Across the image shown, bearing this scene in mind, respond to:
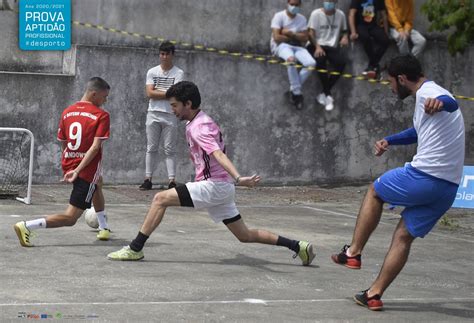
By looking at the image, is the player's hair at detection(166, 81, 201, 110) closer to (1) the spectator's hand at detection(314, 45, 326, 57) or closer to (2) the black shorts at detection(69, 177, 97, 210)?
(2) the black shorts at detection(69, 177, 97, 210)

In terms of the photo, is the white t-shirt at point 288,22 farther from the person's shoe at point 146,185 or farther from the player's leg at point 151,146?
the person's shoe at point 146,185

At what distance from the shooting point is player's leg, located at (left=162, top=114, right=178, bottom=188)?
1600 centimetres

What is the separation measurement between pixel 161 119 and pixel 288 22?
8.56 ft

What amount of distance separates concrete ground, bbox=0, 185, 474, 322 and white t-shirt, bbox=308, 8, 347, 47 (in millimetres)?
4109

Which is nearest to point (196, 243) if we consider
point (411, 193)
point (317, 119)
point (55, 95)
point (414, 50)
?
point (411, 193)

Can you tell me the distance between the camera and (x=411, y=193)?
8.59 metres

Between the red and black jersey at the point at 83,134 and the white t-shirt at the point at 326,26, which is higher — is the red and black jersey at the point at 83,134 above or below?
below

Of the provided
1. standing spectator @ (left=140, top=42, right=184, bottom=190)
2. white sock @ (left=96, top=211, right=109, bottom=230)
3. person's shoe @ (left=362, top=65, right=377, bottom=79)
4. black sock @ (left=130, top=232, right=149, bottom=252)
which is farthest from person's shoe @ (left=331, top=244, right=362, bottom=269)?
person's shoe @ (left=362, top=65, right=377, bottom=79)

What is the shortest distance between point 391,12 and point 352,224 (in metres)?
5.25

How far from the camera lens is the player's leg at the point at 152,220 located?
1005 cm

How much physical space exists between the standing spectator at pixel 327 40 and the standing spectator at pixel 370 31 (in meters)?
0.20

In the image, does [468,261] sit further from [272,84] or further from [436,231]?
[272,84]

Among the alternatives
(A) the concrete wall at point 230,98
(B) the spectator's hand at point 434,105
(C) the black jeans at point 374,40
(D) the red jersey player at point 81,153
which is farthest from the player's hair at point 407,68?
(C) the black jeans at point 374,40

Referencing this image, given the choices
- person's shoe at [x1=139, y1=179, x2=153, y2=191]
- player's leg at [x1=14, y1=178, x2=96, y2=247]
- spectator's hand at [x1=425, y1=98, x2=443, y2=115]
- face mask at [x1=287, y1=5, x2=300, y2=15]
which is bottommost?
person's shoe at [x1=139, y1=179, x2=153, y2=191]
